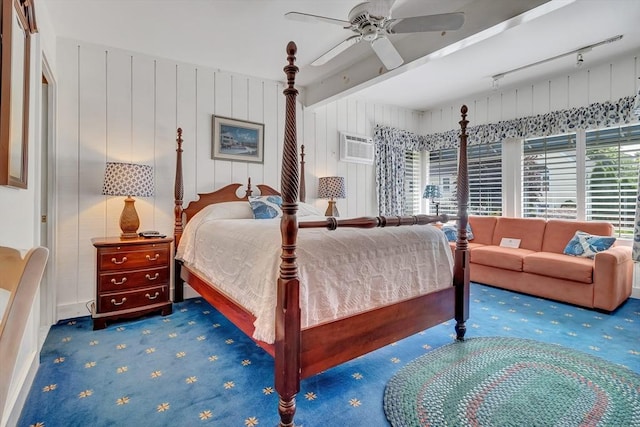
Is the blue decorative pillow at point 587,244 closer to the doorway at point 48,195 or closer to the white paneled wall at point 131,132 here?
the white paneled wall at point 131,132

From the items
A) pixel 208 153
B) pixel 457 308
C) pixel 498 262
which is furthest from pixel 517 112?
pixel 208 153

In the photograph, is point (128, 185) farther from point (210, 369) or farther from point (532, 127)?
point (532, 127)

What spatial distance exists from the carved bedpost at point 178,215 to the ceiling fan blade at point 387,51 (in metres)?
2.19

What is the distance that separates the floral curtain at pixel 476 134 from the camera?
3777mm

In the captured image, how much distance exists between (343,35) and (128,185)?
2.41m

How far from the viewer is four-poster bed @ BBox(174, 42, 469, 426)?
1564mm

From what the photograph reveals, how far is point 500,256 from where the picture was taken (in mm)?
3990

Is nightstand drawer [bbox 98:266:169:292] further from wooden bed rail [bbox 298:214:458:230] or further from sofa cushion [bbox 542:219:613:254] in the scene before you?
sofa cushion [bbox 542:219:613:254]

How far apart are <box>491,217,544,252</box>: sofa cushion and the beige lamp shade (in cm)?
439

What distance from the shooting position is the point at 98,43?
3201mm

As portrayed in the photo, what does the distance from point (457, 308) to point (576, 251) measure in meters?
2.13

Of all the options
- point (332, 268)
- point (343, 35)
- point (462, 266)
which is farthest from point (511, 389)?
point (343, 35)

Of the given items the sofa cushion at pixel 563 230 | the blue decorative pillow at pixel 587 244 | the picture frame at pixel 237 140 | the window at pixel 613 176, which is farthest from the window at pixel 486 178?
the picture frame at pixel 237 140

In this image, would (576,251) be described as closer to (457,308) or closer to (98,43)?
(457,308)
